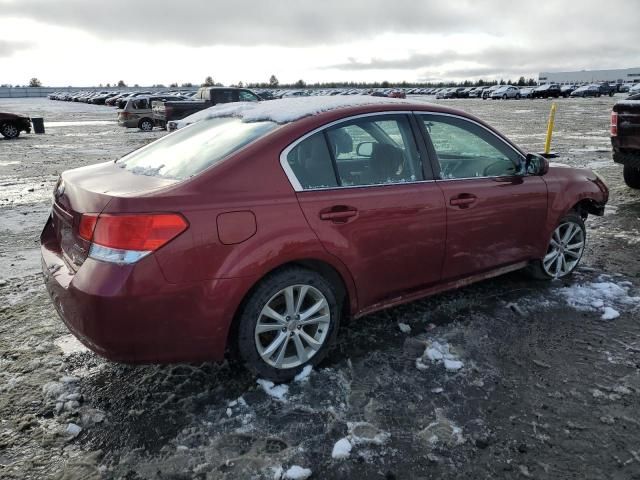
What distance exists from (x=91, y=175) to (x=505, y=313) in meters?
3.30

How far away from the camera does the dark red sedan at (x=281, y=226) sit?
2.70 meters

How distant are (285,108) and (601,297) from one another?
3.20 metres

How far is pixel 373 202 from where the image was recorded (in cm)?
337

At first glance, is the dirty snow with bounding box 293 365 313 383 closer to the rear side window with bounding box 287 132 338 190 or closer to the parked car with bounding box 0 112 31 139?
the rear side window with bounding box 287 132 338 190

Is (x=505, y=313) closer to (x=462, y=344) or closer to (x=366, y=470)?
(x=462, y=344)

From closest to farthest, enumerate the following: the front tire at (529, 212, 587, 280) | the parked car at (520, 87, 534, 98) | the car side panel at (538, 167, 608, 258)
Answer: the car side panel at (538, 167, 608, 258) → the front tire at (529, 212, 587, 280) → the parked car at (520, 87, 534, 98)

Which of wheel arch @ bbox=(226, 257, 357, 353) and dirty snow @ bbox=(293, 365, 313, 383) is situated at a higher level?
wheel arch @ bbox=(226, 257, 357, 353)

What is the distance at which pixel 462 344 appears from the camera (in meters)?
3.73

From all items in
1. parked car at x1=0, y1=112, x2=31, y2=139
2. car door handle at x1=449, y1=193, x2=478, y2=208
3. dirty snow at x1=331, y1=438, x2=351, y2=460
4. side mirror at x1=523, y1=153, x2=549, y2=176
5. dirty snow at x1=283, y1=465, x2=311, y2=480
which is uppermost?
side mirror at x1=523, y1=153, x2=549, y2=176

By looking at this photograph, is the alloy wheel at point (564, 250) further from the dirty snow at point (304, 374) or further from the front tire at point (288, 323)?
the dirty snow at point (304, 374)

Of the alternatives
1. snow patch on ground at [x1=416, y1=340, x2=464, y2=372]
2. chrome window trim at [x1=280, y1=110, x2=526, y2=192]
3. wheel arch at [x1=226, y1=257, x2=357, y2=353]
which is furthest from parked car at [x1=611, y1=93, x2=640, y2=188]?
wheel arch at [x1=226, y1=257, x2=357, y2=353]

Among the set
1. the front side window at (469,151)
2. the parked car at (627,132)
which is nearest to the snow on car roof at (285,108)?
the front side window at (469,151)

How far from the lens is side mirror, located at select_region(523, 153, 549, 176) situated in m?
4.29

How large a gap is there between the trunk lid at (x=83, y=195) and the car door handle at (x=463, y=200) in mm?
1983
